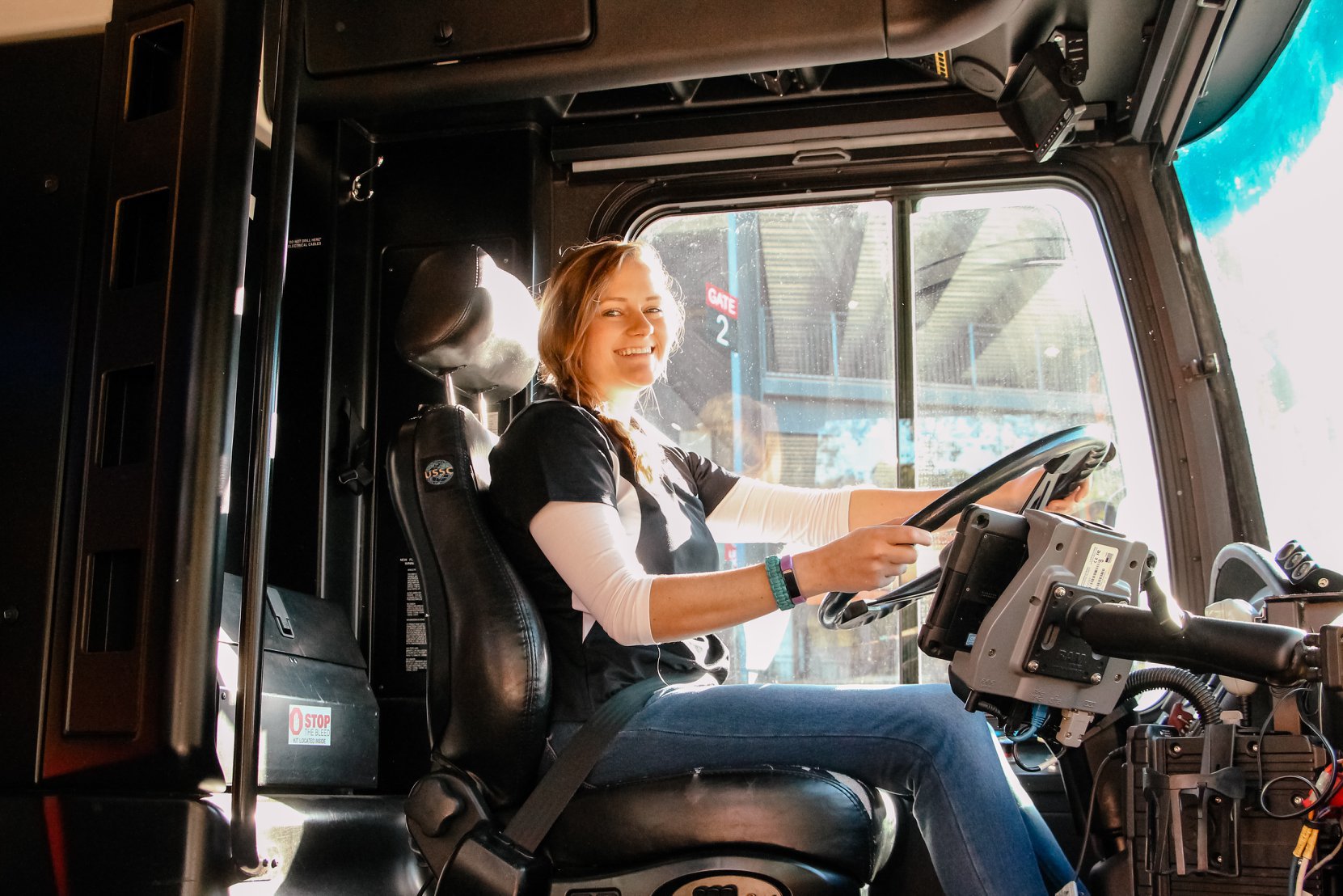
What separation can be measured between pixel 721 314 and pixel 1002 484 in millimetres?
1238

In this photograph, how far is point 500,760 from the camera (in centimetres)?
181

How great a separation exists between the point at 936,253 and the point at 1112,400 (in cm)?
50

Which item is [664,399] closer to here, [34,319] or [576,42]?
[576,42]

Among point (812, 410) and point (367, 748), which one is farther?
point (812, 410)

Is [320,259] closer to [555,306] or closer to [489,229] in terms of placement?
[489,229]

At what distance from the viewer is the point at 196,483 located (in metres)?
1.88

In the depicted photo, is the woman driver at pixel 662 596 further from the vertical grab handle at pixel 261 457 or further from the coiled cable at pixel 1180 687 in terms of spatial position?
the vertical grab handle at pixel 261 457

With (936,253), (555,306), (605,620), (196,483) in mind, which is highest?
(936,253)

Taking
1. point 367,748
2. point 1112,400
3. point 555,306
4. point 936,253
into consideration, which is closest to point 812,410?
point 936,253

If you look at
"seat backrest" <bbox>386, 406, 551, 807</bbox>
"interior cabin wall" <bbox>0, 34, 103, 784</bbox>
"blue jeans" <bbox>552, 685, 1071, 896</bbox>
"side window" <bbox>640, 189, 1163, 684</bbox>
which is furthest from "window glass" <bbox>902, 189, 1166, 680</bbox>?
"interior cabin wall" <bbox>0, 34, 103, 784</bbox>

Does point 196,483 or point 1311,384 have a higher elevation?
point 1311,384

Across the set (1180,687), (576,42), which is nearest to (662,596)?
(1180,687)

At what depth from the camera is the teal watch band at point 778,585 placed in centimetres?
175

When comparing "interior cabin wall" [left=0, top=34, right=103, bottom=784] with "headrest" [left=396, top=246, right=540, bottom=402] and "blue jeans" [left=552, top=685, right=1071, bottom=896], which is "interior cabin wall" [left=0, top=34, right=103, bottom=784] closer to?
"headrest" [left=396, top=246, right=540, bottom=402]
